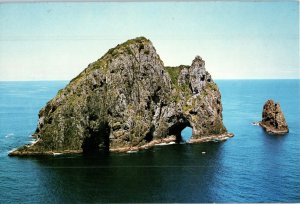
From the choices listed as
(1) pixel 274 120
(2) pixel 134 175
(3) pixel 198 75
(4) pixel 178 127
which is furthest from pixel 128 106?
(1) pixel 274 120

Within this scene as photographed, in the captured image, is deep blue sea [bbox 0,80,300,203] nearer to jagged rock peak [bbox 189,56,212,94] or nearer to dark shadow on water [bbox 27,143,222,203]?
dark shadow on water [bbox 27,143,222,203]

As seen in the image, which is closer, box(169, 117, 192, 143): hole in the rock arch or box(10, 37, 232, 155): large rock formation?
box(10, 37, 232, 155): large rock formation

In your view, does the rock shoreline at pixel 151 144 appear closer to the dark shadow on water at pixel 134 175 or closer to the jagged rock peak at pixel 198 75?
the dark shadow on water at pixel 134 175

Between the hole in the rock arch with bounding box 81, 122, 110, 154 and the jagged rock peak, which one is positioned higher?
the jagged rock peak

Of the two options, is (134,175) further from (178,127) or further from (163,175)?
(178,127)

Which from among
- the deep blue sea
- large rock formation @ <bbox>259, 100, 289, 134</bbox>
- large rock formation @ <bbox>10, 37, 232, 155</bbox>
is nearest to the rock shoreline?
large rock formation @ <bbox>10, 37, 232, 155</bbox>

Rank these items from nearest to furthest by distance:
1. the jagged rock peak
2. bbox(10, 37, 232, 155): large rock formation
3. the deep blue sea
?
the deep blue sea
bbox(10, 37, 232, 155): large rock formation
the jagged rock peak
